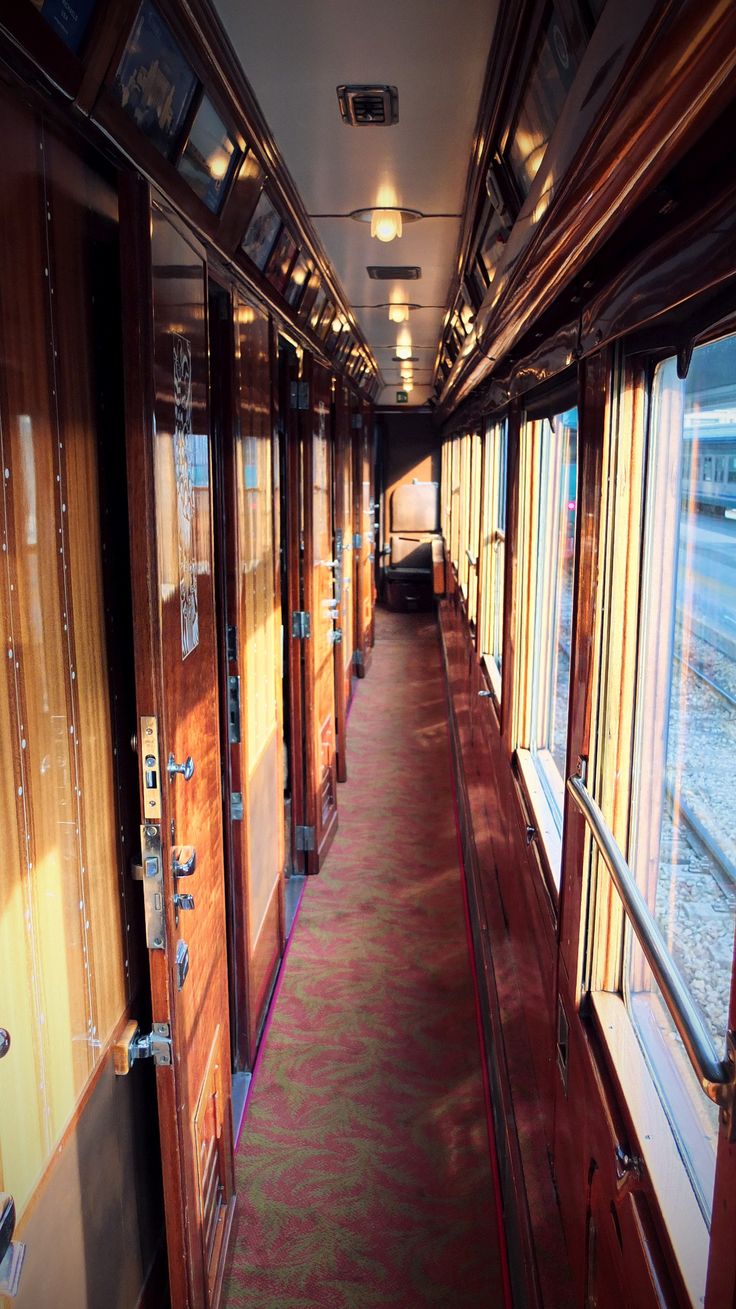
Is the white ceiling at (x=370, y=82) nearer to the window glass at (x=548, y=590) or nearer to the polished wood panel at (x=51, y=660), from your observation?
the polished wood panel at (x=51, y=660)

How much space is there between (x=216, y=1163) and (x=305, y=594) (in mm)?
2520

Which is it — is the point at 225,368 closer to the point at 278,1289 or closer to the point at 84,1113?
the point at 84,1113

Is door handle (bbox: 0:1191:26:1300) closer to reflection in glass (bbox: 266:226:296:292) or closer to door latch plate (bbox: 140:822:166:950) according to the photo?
door latch plate (bbox: 140:822:166:950)

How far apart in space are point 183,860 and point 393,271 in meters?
2.91

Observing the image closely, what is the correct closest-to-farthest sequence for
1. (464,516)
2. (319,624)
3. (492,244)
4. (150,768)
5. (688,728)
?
(150,768) < (688,728) < (492,244) < (319,624) < (464,516)

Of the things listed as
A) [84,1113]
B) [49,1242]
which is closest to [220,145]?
[84,1113]

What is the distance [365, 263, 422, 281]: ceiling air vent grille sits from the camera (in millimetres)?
3917

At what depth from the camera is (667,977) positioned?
1.33m

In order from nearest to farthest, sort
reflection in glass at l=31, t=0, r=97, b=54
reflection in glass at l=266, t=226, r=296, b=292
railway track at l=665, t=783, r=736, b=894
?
reflection in glass at l=31, t=0, r=97, b=54
railway track at l=665, t=783, r=736, b=894
reflection in glass at l=266, t=226, r=296, b=292

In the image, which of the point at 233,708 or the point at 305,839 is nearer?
the point at 233,708

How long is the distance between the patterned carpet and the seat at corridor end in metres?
7.92

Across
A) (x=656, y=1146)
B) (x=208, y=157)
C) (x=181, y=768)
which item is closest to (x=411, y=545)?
(x=208, y=157)

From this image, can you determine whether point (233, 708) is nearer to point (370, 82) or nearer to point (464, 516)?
point (370, 82)

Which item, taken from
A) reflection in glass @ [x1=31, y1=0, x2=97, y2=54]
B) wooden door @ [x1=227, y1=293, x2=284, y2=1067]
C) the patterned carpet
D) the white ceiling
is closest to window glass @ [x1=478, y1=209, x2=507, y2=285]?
the white ceiling
